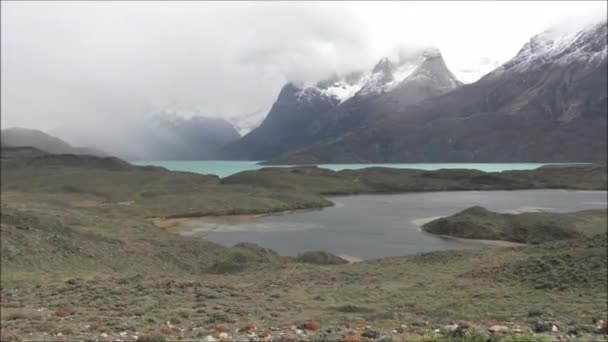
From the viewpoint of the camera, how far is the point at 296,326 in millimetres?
17703

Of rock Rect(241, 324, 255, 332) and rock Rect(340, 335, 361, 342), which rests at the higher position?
rock Rect(340, 335, 361, 342)

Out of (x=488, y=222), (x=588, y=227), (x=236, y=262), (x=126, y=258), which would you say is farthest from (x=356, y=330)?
(x=588, y=227)

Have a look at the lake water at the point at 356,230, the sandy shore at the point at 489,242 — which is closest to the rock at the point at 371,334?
the lake water at the point at 356,230

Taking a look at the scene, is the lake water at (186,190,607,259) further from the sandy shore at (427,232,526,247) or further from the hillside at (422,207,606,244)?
the hillside at (422,207,606,244)

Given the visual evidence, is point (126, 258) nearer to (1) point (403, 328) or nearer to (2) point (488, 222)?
(1) point (403, 328)

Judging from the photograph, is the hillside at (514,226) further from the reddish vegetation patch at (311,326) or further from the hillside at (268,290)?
the reddish vegetation patch at (311,326)

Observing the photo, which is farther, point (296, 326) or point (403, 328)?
point (296, 326)

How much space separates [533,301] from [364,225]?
54.9 meters

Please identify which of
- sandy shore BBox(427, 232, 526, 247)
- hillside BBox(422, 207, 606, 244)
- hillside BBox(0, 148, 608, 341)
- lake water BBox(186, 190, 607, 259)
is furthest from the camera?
hillside BBox(422, 207, 606, 244)

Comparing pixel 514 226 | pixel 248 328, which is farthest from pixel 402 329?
pixel 514 226

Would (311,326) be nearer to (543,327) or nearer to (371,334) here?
(371,334)

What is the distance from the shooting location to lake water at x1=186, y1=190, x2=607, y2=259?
58.8 m

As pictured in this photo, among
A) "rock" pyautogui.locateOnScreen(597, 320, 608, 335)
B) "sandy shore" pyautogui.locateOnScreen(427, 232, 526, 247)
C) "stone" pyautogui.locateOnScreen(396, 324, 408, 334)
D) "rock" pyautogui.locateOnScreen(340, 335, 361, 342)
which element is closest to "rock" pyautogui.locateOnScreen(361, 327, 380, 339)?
"rock" pyautogui.locateOnScreen(340, 335, 361, 342)

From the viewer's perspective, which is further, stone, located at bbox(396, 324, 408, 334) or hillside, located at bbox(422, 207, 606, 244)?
hillside, located at bbox(422, 207, 606, 244)
